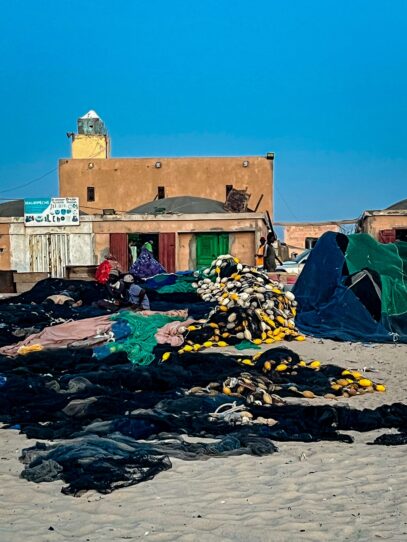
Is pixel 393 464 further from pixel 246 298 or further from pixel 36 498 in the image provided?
pixel 246 298

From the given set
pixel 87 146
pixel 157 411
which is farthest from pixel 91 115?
pixel 157 411

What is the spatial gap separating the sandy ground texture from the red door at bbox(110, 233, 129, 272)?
67.1ft

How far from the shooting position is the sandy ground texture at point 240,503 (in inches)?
168

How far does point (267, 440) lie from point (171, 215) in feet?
67.9

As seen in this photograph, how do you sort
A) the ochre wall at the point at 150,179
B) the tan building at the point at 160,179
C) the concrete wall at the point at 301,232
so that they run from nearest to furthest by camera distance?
the tan building at the point at 160,179
the ochre wall at the point at 150,179
the concrete wall at the point at 301,232

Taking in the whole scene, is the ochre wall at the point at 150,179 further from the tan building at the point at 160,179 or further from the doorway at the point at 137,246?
the doorway at the point at 137,246

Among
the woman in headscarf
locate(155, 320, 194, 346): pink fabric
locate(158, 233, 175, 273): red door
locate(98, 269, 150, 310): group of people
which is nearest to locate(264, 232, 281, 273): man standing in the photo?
the woman in headscarf

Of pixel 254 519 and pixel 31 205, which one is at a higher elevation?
pixel 31 205

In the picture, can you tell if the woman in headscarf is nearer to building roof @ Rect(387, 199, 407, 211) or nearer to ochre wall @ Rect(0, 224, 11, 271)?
ochre wall @ Rect(0, 224, 11, 271)

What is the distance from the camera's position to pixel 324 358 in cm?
1173

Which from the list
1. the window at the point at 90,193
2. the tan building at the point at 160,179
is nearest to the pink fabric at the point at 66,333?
the tan building at the point at 160,179

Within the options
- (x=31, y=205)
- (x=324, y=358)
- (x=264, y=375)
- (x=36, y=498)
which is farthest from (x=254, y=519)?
(x=31, y=205)

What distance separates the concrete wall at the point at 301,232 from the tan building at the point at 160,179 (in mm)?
7809

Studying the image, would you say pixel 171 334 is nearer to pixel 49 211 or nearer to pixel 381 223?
pixel 49 211
